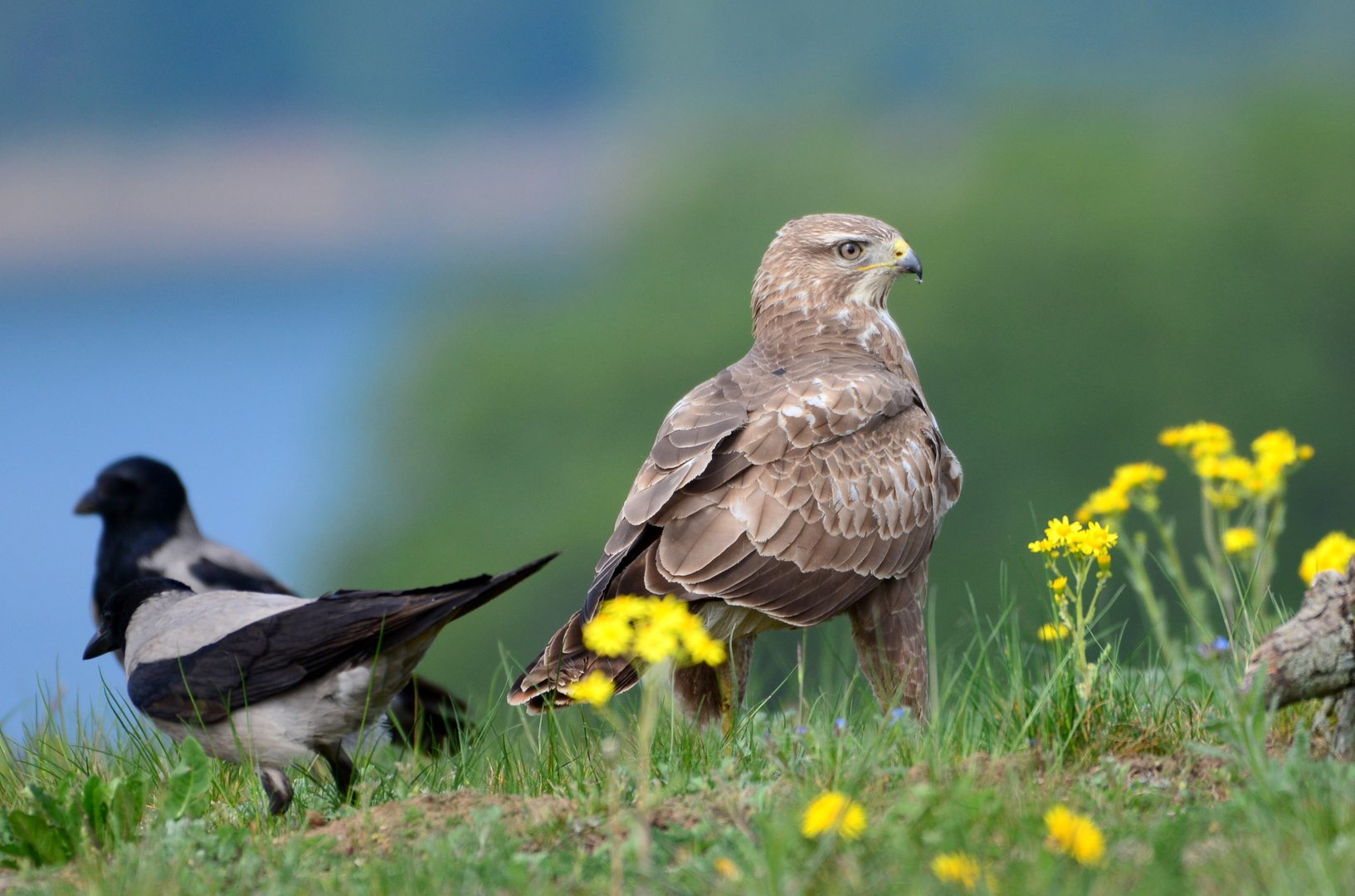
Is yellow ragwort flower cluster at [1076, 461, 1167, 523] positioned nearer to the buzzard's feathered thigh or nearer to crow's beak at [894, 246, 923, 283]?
the buzzard's feathered thigh

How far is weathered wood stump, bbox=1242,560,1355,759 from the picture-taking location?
11.4 feet

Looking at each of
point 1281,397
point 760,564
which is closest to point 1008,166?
point 1281,397

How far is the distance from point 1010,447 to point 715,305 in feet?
31.7

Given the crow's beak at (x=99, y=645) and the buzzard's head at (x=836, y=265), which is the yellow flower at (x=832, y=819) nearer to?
the buzzard's head at (x=836, y=265)

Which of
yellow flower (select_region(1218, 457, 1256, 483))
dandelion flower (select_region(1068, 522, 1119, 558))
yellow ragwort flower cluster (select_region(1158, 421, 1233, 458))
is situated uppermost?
yellow ragwort flower cluster (select_region(1158, 421, 1233, 458))

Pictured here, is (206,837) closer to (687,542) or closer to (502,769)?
(502,769)

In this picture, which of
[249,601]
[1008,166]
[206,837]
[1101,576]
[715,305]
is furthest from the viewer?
[1008,166]

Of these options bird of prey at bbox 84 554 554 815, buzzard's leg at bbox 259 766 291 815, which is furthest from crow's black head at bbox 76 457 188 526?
buzzard's leg at bbox 259 766 291 815

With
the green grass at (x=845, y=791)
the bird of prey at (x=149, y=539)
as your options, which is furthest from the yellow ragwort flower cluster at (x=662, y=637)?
the bird of prey at (x=149, y=539)

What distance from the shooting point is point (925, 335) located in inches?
1238

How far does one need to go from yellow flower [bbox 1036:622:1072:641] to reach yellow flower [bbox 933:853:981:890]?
1.67m

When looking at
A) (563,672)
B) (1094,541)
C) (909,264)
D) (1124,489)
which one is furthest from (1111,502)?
(909,264)

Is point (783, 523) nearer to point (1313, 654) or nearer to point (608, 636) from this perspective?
point (1313, 654)

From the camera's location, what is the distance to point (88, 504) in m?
8.30
